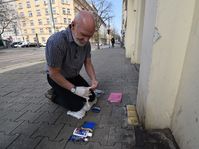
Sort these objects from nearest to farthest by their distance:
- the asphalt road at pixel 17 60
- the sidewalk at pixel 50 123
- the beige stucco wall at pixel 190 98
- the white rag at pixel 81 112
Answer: the beige stucco wall at pixel 190 98, the sidewalk at pixel 50 123, the white rag at pixel 81 112, the asphalt road at pixel 17 60

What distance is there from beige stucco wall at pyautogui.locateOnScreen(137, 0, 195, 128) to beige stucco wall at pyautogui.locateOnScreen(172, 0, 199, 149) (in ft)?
0.21

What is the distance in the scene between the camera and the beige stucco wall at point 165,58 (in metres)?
1.36

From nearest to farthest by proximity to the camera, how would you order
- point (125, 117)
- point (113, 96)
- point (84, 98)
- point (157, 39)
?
point (157, 39)
point (125, 117)
point (84, 98)
point (113, 96)

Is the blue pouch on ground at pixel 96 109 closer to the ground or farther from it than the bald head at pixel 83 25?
closer to the ground

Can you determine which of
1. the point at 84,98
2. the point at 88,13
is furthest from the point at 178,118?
the point at 88,13

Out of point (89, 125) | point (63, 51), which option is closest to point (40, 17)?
point (63, 51)

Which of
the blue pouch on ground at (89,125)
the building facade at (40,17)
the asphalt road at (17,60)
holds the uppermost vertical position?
the building facade at (40,17)

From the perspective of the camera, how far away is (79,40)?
6.62 ft

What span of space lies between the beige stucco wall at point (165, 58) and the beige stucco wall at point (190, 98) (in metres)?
0.06

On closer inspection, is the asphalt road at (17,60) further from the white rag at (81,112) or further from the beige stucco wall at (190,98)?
the beige stucco wall at (190,98)

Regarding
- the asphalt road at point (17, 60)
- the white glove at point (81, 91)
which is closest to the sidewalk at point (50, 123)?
the white glove at point (81, 91)

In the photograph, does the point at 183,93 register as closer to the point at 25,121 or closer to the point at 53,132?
the point at 53,132

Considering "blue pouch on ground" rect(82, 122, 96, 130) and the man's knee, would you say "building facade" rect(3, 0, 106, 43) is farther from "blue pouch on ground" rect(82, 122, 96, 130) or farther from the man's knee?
"blue pouch on ground" rect(82, 122, 96, 130)

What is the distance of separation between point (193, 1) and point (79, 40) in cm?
133
